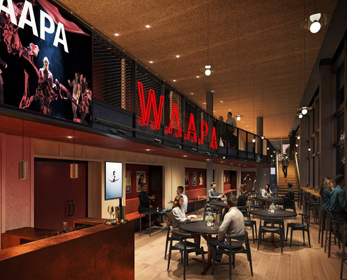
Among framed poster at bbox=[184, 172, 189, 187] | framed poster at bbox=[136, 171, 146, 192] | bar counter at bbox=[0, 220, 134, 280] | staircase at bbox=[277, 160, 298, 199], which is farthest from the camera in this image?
staircase at bbox=[277, 160, 298, 199]

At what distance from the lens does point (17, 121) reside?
11.3ft

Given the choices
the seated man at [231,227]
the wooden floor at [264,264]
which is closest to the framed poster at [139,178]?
the wooden floor at [264,264]

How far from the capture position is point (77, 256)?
3.47 m

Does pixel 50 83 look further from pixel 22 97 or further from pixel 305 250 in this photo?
pixel 305 250

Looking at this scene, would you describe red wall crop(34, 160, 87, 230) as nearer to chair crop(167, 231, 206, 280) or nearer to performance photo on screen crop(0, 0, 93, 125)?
performance photo on screen crop(0, 0, 93, 125)

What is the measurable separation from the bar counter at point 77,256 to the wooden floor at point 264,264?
3.10 feet

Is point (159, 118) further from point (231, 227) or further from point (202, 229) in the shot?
point (231, 227)

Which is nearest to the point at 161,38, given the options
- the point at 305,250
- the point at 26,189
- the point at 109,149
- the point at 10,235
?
the point at 109,149

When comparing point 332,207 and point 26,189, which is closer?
point 26,189

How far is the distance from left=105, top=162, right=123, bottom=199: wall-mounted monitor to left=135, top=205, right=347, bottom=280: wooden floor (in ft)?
5.41

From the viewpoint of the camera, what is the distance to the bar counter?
274 centimetres

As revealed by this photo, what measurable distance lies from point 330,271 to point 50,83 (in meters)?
6.31

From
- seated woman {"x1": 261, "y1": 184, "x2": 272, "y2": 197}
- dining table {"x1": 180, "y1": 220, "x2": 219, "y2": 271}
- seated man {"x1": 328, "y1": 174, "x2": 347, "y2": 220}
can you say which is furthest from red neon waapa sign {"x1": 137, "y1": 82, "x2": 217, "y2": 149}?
seated man {"x1": 328, "y1": 174, "x2": 347, "y2": 220}

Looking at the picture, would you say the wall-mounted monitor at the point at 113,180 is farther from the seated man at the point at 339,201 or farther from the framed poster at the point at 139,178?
the seated man at the point at 339,201
